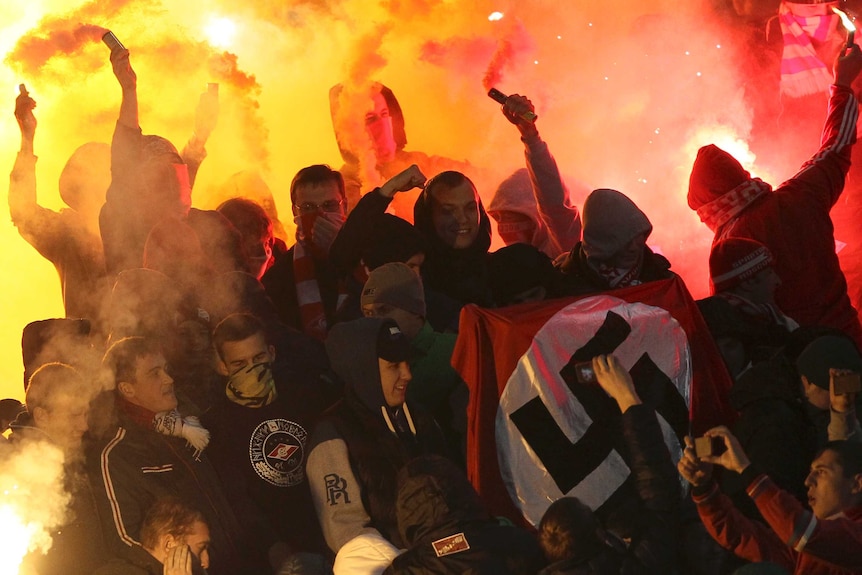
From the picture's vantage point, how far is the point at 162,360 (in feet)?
18.6

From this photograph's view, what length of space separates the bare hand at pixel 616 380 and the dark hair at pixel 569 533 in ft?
2.07

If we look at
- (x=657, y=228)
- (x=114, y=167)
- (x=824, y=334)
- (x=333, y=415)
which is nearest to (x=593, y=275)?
(x=824, y=334)

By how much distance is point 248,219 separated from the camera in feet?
23.6

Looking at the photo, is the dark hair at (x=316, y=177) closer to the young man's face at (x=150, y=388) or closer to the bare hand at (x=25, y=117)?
the bare hand at (x=25, y=117)

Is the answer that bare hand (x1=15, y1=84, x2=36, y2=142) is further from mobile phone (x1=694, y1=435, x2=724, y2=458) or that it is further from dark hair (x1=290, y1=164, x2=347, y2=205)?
mobile phone (x1=694, y1=435, x2=724, y2=458)

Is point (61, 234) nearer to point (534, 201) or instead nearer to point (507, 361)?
point (534, 201)

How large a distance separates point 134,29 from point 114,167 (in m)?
2.28

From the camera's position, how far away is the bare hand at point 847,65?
7.09 meters

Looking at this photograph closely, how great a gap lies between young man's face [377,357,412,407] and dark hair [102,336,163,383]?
0.89 metres

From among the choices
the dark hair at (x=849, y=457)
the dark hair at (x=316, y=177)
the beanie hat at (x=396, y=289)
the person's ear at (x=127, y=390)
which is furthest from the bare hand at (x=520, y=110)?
the dark hair at (x=849, y=457)

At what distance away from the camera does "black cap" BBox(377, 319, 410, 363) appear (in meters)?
5.55

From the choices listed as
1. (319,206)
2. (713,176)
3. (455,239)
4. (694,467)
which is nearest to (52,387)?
(319,206)

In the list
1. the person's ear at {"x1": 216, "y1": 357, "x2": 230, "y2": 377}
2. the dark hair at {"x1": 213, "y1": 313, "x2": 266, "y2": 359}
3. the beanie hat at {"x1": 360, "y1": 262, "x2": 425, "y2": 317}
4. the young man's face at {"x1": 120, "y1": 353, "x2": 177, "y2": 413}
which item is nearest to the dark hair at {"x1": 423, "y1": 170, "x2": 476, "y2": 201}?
the beanie hat at {"x1": 360, "y1": 262, "x2": 425, "y2": 317}

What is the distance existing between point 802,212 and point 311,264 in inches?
91.5
